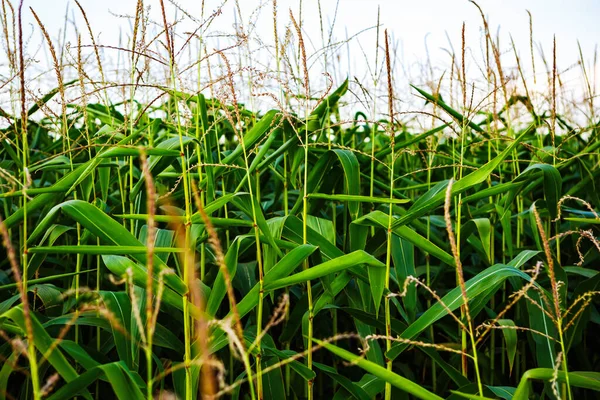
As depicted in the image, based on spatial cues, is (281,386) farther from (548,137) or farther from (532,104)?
(548,137)

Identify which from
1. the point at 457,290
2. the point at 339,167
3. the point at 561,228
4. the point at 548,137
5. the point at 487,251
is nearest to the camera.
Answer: the point at 457,290

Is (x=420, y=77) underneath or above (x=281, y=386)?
above

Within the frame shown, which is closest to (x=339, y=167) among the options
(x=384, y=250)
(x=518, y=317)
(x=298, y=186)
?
(x=298, y=186)

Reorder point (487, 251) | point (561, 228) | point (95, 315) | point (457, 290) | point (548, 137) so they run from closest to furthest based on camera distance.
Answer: point (457, 290), point (95, 315), point (487, 251), point (561, 228), point (548, 137)

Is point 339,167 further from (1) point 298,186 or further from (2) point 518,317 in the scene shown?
(2) point 518,317

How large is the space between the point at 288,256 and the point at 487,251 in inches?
30.3

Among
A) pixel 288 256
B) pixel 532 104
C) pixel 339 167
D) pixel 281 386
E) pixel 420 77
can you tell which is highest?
pixel 420 77

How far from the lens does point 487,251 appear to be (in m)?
1.74

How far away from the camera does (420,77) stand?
357 centimetres

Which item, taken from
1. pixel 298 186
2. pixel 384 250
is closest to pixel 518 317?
pixel 384 250

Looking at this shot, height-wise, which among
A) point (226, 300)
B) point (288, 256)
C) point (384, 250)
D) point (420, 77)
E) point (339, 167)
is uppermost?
point (420, 77)

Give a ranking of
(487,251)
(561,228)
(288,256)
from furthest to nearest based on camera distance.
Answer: (561,228), (487,251), (288,256)

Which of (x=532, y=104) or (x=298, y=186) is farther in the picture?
(x=532, y=104)

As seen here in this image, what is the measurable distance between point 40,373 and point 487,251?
1.35 meters
